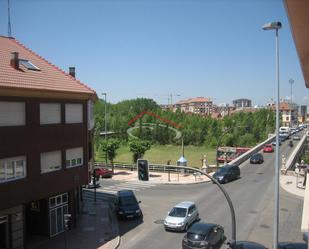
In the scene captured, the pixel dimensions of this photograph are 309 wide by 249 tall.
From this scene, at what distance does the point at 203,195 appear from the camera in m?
35.9

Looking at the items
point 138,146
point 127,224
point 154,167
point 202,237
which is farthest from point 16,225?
point 154,167

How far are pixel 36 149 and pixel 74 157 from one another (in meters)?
3.85

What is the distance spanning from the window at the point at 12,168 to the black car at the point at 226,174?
2470 centimetres

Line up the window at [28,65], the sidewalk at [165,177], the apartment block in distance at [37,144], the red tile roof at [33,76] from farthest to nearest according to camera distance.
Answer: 1. the sidewalk at [165,177]
2. the window at [28,65]
3. the red tile roof at [33,76]
4. the apartment block in distance at [37,144]

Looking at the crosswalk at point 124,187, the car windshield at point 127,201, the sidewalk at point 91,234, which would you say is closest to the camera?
the sidewalk at point 91,234

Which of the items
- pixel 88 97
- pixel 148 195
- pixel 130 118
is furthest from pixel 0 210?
pixel 130 118

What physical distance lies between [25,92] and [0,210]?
607 cm

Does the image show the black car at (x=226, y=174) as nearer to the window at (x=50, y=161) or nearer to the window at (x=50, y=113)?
the window at (x=50, y=161)

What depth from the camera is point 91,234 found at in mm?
24375

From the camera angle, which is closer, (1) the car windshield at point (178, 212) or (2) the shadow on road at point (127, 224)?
(1) the car windshield at point (178, 212)

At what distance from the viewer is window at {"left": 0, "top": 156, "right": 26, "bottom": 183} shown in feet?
63.2

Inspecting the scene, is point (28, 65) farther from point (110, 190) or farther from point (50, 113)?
point (110, 190)

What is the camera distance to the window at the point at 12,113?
1934 cm

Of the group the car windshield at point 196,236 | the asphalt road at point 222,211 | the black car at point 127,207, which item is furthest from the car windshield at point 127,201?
the car windshield at point 196,236
